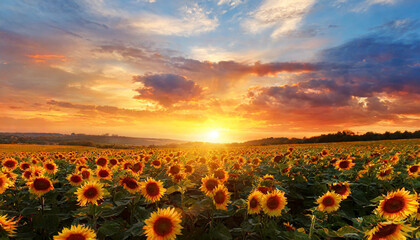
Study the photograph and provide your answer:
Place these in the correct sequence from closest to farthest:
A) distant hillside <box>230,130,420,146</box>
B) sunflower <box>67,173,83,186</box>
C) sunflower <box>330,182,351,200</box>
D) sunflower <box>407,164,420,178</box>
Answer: sunflower <box>330,182,351,200</box>
sunflower <box>67,173,83,186</box>
sunflower <box>407,164,420,178</box>
distant hillside <box>230,130,420,146</box>

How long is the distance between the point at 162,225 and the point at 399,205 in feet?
10.1

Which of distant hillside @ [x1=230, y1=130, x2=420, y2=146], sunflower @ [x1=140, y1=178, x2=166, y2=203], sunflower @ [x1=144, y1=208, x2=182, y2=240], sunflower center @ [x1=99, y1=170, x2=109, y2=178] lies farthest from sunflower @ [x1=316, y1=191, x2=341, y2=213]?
distant hillside @ [x1=230, y1=130, x2=420, y2=146]

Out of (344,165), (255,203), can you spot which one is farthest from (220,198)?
(344,165)

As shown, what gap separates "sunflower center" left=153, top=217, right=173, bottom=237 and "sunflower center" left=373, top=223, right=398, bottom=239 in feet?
7.75

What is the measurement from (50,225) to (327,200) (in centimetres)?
477

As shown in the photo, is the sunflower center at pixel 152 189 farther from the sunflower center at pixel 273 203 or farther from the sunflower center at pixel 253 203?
the sunflower center at pixel 273 203

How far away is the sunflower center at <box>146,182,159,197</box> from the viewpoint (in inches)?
176

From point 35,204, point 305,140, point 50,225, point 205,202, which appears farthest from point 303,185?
point 305,140

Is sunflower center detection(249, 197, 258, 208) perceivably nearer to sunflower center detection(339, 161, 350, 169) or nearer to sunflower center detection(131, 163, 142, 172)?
sunflower center detection(131, 163, 142, 172)

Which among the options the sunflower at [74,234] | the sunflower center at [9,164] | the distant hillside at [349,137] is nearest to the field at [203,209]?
the sunflower at [74,234]

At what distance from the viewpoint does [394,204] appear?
3275 mm

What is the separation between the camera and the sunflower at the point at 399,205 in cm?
317

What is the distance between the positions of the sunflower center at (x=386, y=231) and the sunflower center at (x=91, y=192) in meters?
3.94

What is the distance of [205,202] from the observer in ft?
14.8
